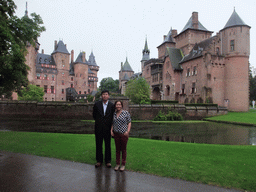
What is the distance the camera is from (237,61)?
33.1 metres

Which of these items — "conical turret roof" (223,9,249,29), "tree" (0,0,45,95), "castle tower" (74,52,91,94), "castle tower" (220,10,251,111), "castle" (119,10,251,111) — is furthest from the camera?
"castle tower" (74,52,91,94)

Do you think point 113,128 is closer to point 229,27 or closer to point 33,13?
point 33,13

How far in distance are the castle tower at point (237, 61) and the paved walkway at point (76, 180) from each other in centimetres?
3399

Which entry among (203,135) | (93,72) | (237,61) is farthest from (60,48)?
(203,135)

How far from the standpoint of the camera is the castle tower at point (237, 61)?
3266 cm

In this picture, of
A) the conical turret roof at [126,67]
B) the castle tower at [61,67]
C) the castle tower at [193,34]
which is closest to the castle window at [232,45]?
the castle tower at [193,34]

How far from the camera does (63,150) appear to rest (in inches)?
256

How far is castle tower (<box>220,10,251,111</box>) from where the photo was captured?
107ft

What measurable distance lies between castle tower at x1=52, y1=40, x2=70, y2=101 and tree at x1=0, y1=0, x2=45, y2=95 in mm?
58463

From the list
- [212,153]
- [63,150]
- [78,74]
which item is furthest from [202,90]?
[78,74]

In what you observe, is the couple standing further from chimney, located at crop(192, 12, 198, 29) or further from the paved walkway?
chimney, located at crop(192, 12, 198, 29)

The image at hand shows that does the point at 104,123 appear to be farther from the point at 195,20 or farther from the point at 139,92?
the point at 195,20

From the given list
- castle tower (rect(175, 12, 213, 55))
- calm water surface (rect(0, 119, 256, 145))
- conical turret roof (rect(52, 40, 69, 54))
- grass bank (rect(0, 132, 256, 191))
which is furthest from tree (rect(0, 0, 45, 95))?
conical turret roof (rect(52, 40, 69, 54))

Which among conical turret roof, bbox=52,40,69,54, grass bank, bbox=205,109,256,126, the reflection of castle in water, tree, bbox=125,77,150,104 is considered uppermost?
conical turret roof, bbox=52,40,69,54
